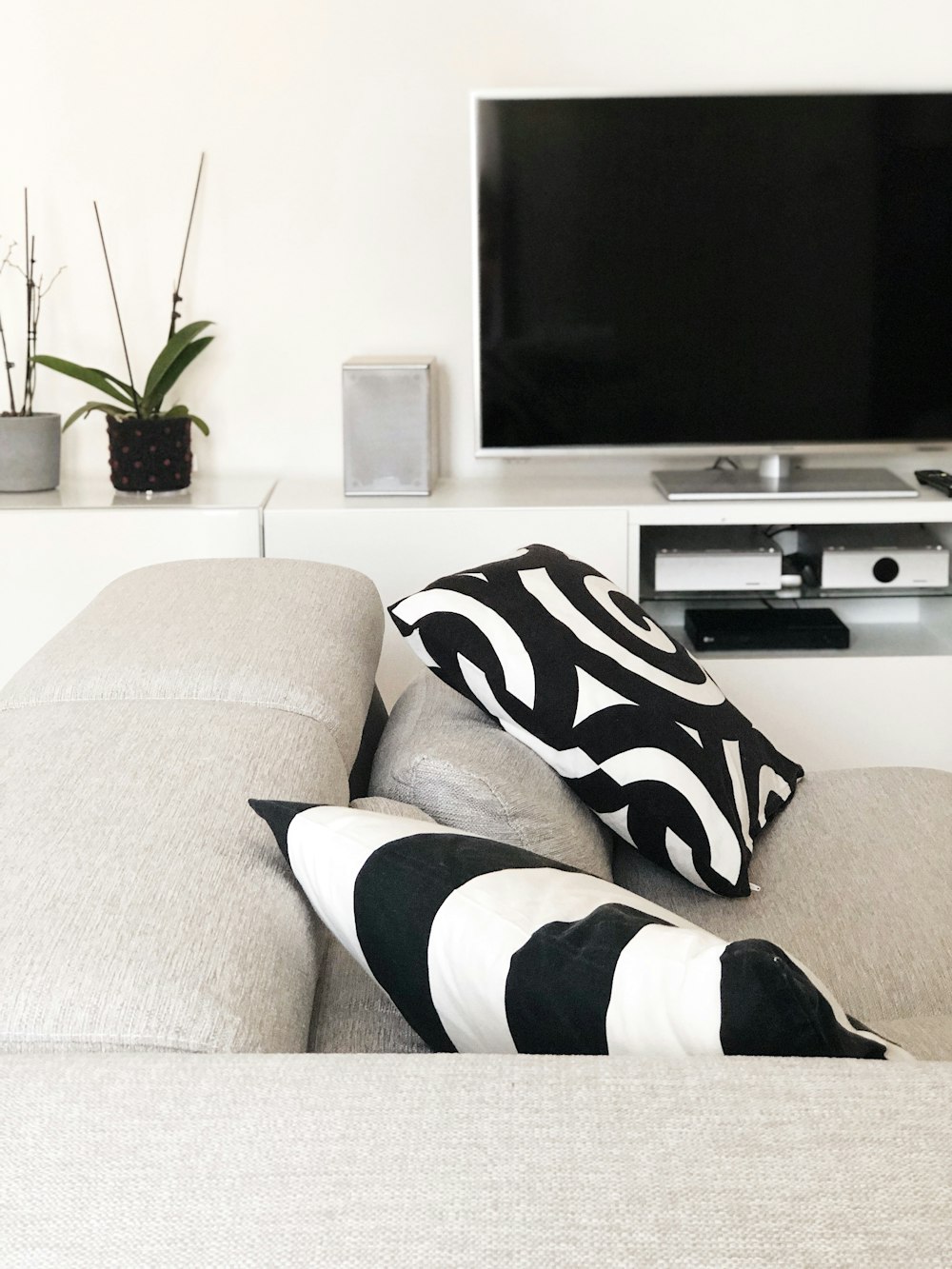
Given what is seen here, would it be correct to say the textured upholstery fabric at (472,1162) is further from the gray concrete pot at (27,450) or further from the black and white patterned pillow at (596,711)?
the gray concrete pot at (27,450)

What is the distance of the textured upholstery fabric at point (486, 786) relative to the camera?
1.29 m

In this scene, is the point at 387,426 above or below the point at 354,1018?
above

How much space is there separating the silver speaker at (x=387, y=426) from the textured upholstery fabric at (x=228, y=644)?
3.60 feet

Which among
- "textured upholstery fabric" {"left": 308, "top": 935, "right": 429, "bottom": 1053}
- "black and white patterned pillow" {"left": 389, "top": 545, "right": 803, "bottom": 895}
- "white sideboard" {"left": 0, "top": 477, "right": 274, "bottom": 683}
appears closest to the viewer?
"textured upholstery fabric" {"left": 308, "top": 935, "right": 429, "bottom": 1053}

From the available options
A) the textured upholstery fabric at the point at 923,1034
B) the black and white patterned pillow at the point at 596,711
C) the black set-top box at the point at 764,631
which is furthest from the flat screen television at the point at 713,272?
the textured upholstery fabric at the point at 923,1034

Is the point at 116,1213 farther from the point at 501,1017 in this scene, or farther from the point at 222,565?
the point at 222,565

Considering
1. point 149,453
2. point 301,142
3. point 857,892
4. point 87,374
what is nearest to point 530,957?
point 857,892

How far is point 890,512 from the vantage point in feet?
8.85

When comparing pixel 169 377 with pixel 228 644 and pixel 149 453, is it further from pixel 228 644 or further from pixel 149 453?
pixel 228 644

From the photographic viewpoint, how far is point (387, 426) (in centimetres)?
272

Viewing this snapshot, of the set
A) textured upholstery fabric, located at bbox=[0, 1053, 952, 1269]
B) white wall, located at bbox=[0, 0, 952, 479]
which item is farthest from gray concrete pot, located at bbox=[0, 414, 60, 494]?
textured upholstery fabric, located at bbox=[0, 1053, 952, 1269]

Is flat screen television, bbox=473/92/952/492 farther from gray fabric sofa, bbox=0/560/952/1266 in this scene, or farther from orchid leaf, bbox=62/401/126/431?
gray fabric sofa, bbox=0/560/952/1266

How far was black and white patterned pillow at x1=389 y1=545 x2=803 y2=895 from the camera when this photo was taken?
1.39 meters

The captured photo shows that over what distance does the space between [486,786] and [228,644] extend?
0.30m
